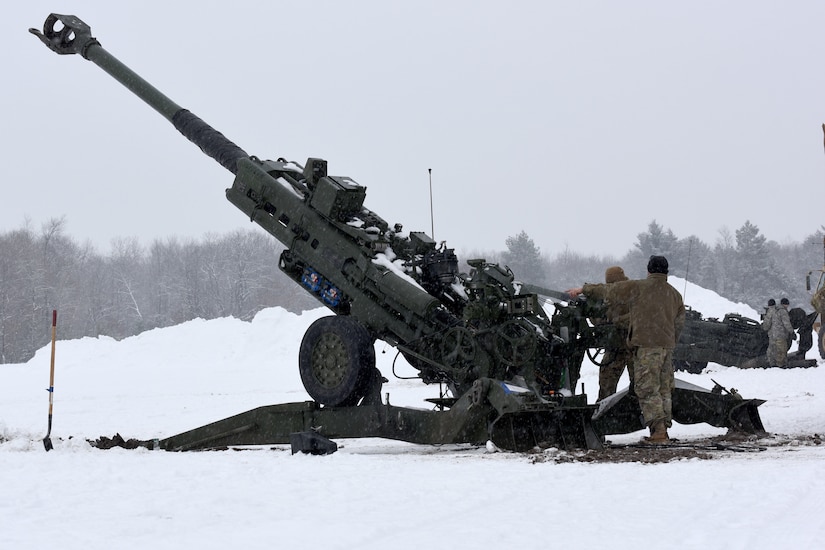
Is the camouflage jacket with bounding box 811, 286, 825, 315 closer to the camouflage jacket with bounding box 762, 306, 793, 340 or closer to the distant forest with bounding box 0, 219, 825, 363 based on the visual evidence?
the camouflage jacket with bounding box 762, 306, 793, 340

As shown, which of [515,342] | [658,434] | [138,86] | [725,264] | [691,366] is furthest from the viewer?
[725,264]

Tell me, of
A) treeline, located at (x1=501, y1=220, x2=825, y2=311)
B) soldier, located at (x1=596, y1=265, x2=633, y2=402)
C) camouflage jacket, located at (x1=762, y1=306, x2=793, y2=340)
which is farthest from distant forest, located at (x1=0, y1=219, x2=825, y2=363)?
soldier, located at (x1=596, y1=265, x2=633, y2=402)

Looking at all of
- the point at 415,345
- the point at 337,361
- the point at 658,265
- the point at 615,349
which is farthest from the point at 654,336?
the point at 337,361

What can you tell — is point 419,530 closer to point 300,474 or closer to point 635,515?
point 635,515

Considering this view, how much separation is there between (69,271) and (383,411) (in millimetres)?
64426

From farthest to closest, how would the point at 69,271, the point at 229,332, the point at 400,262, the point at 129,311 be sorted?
the point at 129,311 → the point at 69,271 → the point at 229,332 → the point at 400,262

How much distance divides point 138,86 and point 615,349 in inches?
266

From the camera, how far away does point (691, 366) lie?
23125mm

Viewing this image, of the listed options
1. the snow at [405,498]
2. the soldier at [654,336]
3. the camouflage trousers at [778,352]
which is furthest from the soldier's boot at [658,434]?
the camouflage trousers at [778,352]

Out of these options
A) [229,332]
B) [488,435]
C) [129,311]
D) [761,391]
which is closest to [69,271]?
[129,311]

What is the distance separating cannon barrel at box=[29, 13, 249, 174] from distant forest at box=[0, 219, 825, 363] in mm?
42288

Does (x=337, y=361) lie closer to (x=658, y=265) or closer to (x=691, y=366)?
(x=658, y=265)

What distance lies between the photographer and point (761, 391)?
16172 mm

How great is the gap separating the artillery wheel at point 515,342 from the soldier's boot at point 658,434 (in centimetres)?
127
